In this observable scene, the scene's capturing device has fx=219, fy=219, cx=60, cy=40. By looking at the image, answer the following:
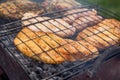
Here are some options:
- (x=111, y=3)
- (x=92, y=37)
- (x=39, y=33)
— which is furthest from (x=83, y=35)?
(x=111, y=3)

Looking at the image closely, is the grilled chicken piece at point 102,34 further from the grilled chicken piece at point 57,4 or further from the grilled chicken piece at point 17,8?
the grilled chicken piece at point 17,8

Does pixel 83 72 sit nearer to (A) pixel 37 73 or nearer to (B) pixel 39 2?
(A) pixel 37 73

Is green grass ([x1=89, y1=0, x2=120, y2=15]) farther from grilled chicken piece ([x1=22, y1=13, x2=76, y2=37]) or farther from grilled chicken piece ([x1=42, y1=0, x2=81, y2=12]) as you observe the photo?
grilled chicken piece ([x1=22, y1=13, x2=76, y2=37])

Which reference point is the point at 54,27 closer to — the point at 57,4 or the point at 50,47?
the point at 50,47

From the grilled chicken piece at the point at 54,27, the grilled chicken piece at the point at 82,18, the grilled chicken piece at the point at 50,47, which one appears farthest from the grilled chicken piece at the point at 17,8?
the grilled chicken piece at the point at 50,47

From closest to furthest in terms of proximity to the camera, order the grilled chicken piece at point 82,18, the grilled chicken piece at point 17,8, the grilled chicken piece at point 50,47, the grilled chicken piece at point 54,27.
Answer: the grilled chicken piece at point 50,47, the grilled chicken piece at point 54,27, the grilled chicken piece at point 82,18, the grilled chicken piece at point 17,8

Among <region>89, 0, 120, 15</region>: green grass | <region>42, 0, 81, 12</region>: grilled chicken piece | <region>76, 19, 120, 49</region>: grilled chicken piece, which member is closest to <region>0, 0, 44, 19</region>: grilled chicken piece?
<region>42, 0, 81, 12</region>: grilled chicken piece

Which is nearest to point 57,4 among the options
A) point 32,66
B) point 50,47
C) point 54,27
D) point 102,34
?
point 54,27
